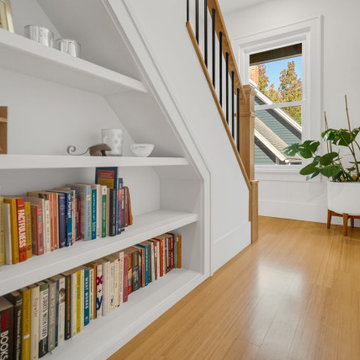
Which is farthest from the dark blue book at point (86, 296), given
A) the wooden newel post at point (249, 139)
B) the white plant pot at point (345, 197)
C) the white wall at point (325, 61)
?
the white wall at point (325, 61)

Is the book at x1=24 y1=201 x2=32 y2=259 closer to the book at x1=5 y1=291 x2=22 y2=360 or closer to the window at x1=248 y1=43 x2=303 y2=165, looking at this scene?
the book at x1=5 y1=291 x2=22 y2=360

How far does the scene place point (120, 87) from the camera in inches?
47.7

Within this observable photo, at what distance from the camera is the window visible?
336 cm

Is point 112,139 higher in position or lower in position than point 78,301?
higher

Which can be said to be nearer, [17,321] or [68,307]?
[17,321]

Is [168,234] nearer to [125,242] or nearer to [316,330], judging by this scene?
[125,242]

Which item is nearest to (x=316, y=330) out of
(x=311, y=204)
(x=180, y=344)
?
(x=180, y=344)

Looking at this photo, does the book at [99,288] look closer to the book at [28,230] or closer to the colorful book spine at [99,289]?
the colorful book spine at [99,289]

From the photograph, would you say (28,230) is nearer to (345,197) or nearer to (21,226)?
(21,226)

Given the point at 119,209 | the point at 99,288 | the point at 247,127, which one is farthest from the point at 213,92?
the point at 99,288

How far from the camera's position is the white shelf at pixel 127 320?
0.97 meters

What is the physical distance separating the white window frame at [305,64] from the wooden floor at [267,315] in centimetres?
155

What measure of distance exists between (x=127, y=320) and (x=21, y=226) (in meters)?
0.59

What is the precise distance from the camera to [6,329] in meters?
0.81
